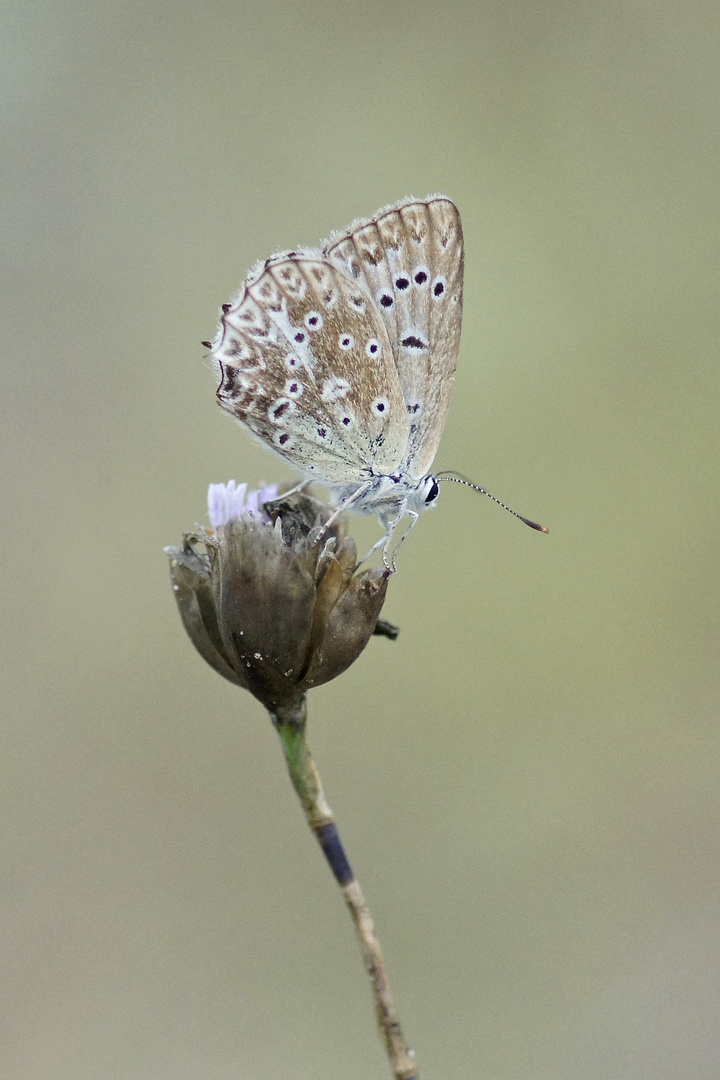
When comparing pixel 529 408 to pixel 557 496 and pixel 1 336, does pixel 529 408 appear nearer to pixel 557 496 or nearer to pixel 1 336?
pixel 557 496

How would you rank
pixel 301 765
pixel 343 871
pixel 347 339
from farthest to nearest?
1. pixel 347 339
2. pixel 301 765
3. pixel 343 871

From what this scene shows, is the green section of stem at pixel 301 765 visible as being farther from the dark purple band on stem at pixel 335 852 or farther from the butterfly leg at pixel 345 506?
the butterfly leg at pixel 345 506

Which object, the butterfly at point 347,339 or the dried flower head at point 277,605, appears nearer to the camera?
the dried flower head at point 277,605

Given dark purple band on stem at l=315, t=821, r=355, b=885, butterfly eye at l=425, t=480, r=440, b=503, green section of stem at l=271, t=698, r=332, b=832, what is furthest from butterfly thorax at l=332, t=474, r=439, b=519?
dark purple band on stem at l=315, t=821, r=355, b=885

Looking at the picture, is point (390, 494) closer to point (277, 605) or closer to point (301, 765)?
point (277, 605)

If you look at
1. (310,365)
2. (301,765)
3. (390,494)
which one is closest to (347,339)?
(310,365)

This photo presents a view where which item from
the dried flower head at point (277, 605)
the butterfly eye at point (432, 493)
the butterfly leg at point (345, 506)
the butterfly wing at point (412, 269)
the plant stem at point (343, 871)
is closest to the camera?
the plant stem at point (343, 871)

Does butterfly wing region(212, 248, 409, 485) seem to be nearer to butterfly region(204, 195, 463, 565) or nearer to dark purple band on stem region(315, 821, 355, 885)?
butterfly region(204, 195, 463, 565)

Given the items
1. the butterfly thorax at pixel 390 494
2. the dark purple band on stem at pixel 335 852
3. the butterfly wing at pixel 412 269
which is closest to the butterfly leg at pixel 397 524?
the butterfly thorax at pixel 390 494
